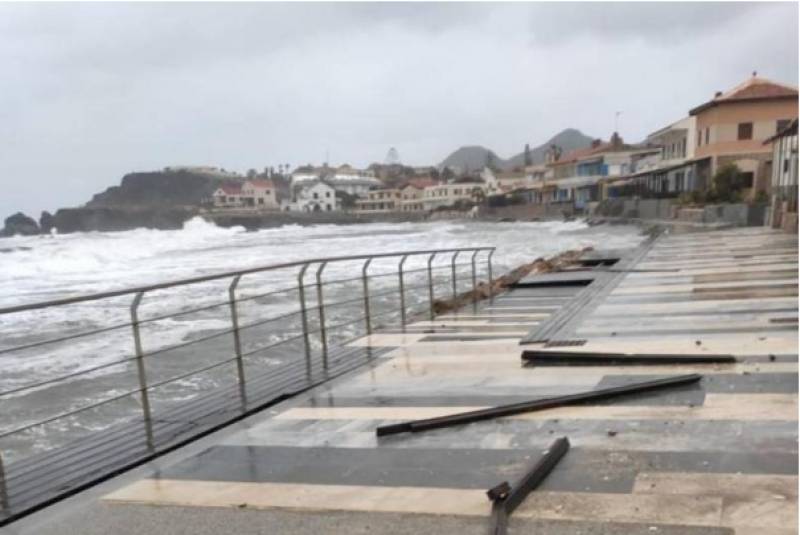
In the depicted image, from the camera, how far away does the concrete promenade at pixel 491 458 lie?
3.05m

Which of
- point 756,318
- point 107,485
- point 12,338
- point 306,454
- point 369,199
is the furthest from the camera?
point 369,199

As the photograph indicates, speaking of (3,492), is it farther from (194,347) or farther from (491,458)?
(194,347)

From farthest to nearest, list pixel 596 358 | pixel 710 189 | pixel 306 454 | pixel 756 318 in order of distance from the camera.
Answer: pixel 710 189
pixel 756 318
pixel 596 358
pixel 306 454

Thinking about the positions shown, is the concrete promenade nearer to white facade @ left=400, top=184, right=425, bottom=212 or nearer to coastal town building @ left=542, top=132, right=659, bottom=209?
coastal town building @ left=542, top=132, right=659, bottom=209

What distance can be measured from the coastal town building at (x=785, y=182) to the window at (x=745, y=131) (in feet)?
45.2

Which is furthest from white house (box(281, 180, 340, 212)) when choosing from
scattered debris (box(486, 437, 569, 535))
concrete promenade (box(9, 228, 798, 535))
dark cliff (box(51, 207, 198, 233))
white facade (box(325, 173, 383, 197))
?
scattered debris (box(486, 437, 569, 535))

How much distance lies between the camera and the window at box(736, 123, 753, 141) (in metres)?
42.1

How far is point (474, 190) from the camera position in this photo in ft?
387

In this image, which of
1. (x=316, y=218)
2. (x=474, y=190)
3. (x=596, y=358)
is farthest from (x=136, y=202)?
(x=596, y=358)

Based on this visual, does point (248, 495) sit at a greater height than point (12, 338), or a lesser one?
greater

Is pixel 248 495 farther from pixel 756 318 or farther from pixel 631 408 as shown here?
pixel 756 318

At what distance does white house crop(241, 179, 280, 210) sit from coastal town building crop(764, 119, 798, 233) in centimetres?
11875

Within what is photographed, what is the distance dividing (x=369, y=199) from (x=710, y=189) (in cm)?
9815

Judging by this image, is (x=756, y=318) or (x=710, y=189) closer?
(x=756, y=318)
